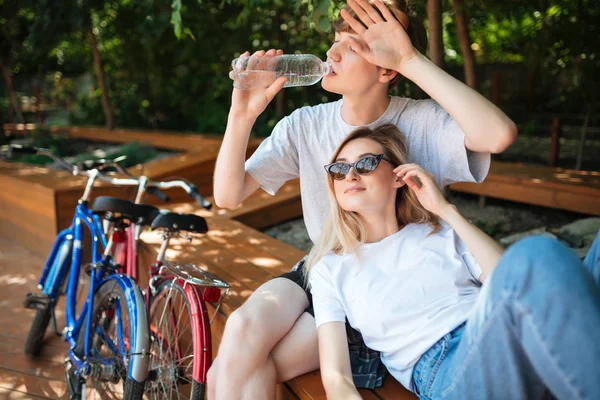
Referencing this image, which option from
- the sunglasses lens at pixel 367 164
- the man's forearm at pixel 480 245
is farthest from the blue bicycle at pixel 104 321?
the man's forearm at pixel 480 245

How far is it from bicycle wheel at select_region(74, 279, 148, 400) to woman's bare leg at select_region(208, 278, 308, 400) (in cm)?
93

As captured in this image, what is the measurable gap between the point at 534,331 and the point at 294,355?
3.14 feet

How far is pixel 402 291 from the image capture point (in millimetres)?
2088

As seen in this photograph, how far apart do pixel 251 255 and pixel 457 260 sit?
201 cm

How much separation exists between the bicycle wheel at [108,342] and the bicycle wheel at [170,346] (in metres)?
0.13

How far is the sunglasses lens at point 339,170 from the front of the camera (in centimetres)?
225

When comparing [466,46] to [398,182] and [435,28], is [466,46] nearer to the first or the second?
[435,28]

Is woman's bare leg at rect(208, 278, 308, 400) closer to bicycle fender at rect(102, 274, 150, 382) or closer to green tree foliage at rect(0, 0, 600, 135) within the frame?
bicycle fender at rect(102, 274, 150, 382)

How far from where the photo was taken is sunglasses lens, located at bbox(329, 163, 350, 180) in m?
2.25

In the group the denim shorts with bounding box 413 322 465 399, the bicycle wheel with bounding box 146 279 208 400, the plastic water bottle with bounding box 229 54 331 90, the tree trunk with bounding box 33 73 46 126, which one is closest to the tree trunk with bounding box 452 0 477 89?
the plastic water bottle with bounding box 229 54 331 90

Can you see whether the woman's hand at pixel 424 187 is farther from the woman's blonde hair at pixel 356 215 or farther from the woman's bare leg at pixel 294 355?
the woman's bare leg at pixel 294 355

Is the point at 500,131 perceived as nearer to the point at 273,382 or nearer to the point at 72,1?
the point at 273,382

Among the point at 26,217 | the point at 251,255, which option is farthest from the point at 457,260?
the point at 26,217

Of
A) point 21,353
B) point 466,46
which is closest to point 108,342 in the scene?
point 21,353
